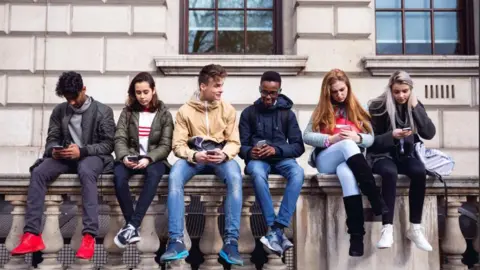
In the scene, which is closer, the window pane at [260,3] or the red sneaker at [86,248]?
the red sneaker at [86,248]

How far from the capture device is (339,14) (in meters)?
8.48

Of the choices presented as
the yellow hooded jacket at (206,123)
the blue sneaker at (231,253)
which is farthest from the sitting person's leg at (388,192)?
the yellow hooded jacket at (206,123)

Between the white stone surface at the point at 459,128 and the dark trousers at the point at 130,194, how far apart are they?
601 cm

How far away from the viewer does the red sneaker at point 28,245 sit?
12.5 ft

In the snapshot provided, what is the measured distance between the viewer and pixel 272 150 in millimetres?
4355

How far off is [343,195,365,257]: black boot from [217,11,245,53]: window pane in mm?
5556

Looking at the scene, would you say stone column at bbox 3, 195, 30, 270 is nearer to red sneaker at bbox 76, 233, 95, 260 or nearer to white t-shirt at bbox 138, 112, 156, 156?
red sneaker at bbox 76, 233, 95, 260

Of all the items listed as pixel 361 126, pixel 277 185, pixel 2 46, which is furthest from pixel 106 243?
pixel 2 46

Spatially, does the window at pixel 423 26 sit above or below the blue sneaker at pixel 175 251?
above

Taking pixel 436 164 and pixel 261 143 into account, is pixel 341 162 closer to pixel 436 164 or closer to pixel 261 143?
pixel 261 143

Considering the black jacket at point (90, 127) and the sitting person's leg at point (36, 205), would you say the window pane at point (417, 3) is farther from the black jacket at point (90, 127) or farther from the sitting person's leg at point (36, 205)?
the sitting person's leg at point (36, 205)

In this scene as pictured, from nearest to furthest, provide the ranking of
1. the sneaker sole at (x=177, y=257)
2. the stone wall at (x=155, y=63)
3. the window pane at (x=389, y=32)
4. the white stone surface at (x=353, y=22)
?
the sneaker sole at (x=177, y=257) → the stone wall at (x=155, y=63) → the white stone surface at (x=353, y=22) → the window pane at (x=389, y=32)

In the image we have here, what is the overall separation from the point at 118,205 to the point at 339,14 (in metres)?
5.81

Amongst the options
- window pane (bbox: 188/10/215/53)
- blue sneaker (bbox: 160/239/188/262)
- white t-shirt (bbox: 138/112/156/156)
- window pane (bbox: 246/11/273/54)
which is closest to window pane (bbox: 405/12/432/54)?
window pane (bbox: 246/11/273/54)
